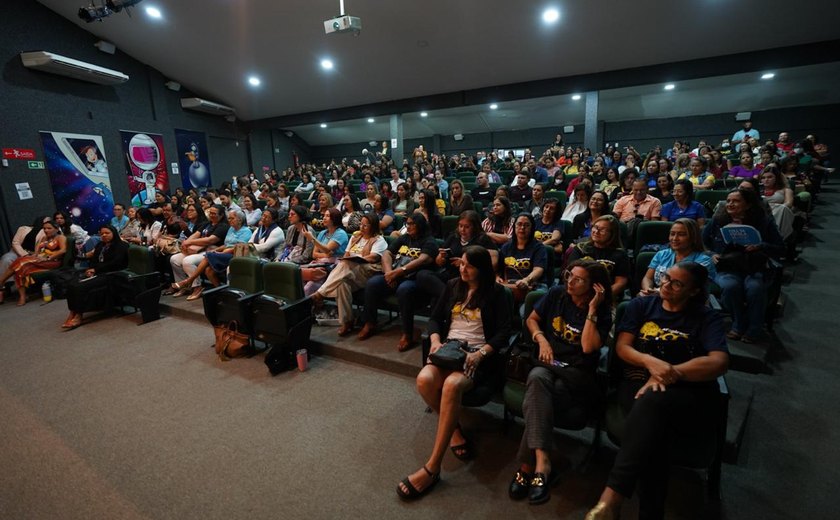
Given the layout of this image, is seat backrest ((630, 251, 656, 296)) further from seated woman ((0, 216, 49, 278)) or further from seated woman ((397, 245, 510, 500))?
seated woman ((0, 216, 49, 278))

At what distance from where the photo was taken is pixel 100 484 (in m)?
1.95

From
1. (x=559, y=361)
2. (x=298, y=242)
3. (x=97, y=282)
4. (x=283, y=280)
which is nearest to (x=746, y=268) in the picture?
(x=559, y=361)

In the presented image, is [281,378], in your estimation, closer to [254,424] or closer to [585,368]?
[254,424]

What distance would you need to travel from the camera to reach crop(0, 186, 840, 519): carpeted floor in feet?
5.67

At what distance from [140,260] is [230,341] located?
2372 mm

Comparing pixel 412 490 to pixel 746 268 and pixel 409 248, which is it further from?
pixel 746 268

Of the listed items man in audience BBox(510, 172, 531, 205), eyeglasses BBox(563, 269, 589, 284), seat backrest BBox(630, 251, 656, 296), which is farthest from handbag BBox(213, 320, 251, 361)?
man in audience BBox(510, 172, 531, 205)

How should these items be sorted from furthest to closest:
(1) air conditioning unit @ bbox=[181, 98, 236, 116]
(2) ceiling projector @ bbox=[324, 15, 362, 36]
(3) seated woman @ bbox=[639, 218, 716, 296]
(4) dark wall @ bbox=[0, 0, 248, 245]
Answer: (1) air conditioning unit @ bbox=[181, 98, 236, 116]
(4) dark wall @ bbox=[0, 0, 248, 245]
(2) ceiling projector @ bbox=[324, 15, 362, 36]
(3) seated woman @ bbox=[639, 218, 716, 296]

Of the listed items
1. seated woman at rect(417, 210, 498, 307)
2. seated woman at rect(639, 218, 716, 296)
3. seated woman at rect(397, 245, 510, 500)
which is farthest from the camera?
seated woman at rect(417, 210, 498, 307)

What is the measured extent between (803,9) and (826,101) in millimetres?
6289

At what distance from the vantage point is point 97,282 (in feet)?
14.4

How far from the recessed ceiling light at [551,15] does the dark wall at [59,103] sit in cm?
941

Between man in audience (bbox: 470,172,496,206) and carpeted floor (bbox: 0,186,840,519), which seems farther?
man in audience (bbox: 470,172,496,206)

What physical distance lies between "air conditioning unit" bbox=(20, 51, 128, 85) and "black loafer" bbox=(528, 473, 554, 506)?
10.2 metres
